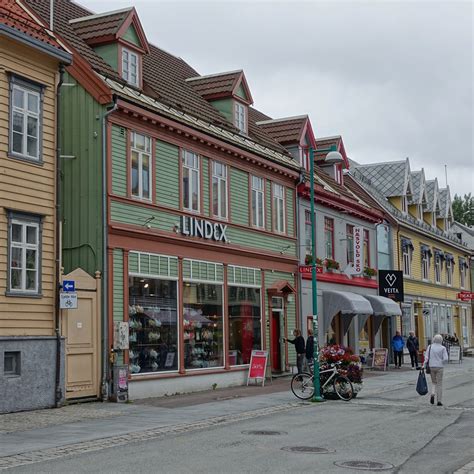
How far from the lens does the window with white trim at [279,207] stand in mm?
28188

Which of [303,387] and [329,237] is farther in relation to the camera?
[329,237]

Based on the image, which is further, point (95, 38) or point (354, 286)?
point (354, 286)

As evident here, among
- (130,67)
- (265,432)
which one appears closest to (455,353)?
(130,67)

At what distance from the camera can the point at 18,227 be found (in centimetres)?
1752

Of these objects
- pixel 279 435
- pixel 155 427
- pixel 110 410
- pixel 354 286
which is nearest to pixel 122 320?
pixel 110 410

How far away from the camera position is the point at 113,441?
12914 mm

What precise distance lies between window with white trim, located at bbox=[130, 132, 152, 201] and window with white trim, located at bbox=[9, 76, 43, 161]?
3.03m

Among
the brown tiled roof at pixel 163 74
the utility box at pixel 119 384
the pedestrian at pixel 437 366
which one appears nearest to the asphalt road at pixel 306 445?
the pedestrian at pixel 437 366

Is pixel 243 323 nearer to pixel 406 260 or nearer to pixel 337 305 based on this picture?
pixel 337 305

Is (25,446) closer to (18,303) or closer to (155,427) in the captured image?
(155,427)

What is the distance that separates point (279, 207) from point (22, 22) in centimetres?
1285

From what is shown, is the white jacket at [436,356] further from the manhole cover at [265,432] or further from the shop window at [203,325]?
the shop window at [203,325]

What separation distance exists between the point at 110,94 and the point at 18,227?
427 cm

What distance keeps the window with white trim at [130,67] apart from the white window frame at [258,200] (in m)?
5.66
